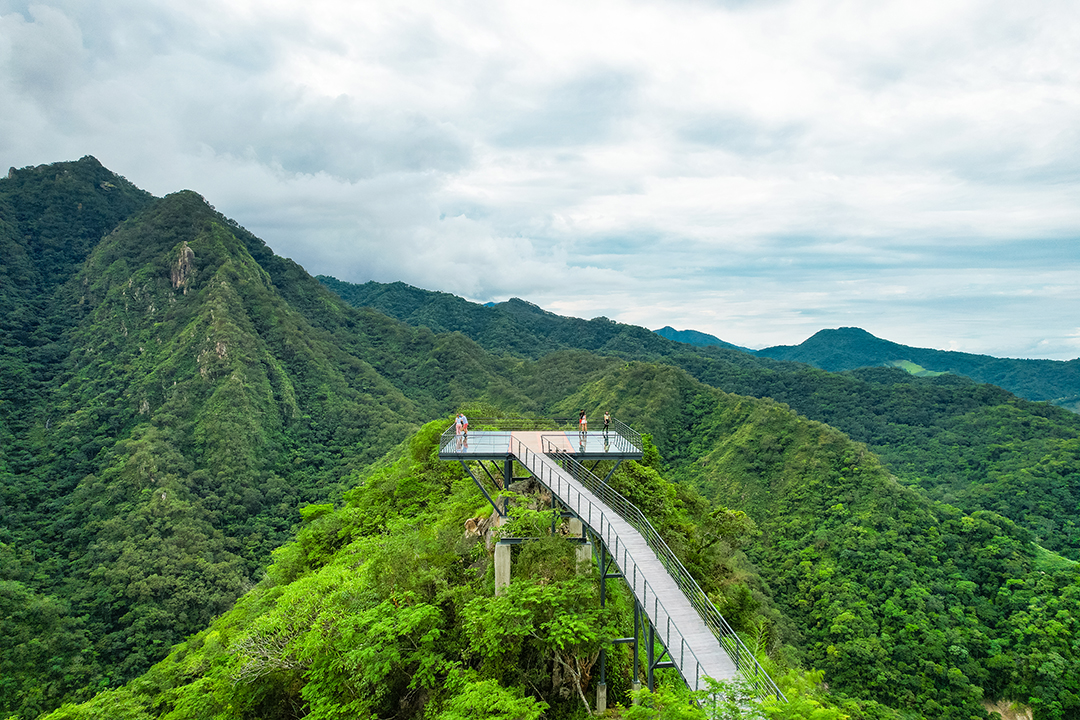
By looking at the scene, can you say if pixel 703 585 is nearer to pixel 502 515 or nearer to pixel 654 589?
pixel 502 515

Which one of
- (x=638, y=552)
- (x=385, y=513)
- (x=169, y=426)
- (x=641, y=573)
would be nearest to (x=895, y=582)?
(x=385, y=513)

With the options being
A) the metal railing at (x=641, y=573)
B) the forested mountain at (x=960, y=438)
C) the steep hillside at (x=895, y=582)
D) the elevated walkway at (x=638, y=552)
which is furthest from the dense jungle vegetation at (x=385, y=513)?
the elevated walkway at (x=638, y=552)

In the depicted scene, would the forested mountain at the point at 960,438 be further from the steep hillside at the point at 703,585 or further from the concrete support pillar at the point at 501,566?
the concrete support pillar at the point at 501,566

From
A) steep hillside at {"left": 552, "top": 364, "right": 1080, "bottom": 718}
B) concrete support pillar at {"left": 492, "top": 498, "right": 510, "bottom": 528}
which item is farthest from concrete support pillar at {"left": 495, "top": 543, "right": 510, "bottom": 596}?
steep hillside at {"left": 552, "top": 364, "right": 1080, "bottom": 718}

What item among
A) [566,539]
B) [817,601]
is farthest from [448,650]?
[817,601]

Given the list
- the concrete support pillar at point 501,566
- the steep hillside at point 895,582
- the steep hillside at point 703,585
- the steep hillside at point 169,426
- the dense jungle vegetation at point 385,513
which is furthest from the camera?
the steep hillside at point 169,426

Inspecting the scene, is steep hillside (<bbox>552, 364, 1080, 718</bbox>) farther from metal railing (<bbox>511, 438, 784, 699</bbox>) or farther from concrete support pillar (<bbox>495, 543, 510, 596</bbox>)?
concrete support pillar (<bbox>495, 543, 510, 596</bbox>)
